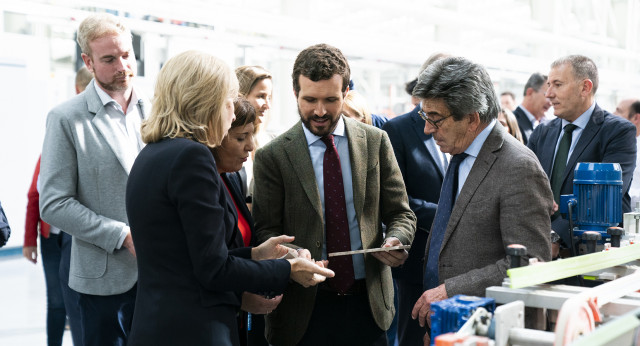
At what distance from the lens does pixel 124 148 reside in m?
2.11

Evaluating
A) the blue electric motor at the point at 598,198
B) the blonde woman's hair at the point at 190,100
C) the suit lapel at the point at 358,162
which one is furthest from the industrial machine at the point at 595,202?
the blonde woman's hair at the point at 190,100

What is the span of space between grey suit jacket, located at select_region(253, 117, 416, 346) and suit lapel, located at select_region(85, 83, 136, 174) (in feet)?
1.51

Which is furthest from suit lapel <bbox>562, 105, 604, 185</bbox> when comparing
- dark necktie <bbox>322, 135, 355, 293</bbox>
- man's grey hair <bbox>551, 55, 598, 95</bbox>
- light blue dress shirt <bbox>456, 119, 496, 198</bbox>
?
dark necktie <bbox>322, 135, 355, 293</bbox>

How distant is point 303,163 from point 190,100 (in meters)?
0.57

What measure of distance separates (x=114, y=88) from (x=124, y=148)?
23 centimetres

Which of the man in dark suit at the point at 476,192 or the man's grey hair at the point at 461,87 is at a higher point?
the man's grey hair at the point at 461,87

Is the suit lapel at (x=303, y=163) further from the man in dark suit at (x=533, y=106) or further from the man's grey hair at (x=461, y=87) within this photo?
the man in dark suit at (x=533, y=106)

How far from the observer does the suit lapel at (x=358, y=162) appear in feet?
6.54

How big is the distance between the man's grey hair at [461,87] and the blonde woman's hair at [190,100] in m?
0.60

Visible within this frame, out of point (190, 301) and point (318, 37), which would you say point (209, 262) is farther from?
point (318, 37)

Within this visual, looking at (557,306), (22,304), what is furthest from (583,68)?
(22,304)

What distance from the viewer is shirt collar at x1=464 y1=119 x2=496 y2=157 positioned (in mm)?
1778

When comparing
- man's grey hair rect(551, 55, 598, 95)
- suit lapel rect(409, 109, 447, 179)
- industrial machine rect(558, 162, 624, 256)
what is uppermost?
man's grey hair rect(551, 55, 598, 95)

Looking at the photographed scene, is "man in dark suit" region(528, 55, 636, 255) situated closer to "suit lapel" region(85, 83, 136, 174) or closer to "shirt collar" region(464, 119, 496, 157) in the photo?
"shirt collar" region(464, 119, 496, 157)
